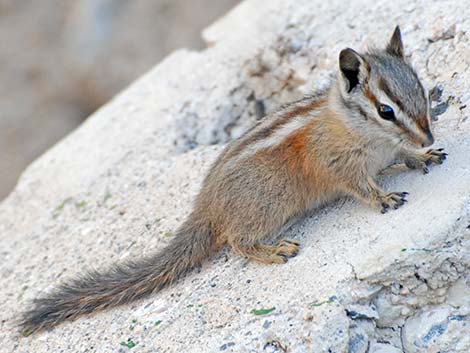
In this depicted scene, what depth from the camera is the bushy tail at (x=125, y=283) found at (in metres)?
4.55

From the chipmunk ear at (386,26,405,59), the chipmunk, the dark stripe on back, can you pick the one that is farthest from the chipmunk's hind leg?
the chipmunk ear at (386,26,405,59)

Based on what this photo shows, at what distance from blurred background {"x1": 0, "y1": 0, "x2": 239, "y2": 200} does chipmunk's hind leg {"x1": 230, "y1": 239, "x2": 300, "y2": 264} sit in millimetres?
6255

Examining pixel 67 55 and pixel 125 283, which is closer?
pixel 125 283

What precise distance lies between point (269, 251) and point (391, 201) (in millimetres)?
696

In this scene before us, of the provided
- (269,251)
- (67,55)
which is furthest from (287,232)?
(67,55)

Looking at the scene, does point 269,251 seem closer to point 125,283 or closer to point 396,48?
point 125,283

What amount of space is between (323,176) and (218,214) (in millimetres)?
622

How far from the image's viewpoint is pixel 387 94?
4023mm

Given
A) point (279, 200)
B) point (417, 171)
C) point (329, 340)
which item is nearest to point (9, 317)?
point (279, 200)

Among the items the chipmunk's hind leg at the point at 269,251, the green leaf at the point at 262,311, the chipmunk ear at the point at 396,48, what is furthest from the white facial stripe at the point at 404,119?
the green leaf at the point at 262,311

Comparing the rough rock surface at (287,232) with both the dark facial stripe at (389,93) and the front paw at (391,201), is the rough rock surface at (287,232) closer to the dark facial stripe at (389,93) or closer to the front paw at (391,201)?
the front paw at (391,201)

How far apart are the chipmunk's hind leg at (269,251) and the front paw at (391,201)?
0.49 metres

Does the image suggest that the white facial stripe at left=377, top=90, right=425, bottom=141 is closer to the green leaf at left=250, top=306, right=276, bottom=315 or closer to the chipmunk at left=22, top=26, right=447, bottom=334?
the chipmunk at left=22, top=26, right=447, bottom=334

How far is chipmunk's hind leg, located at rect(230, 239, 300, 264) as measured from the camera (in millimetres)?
4285
